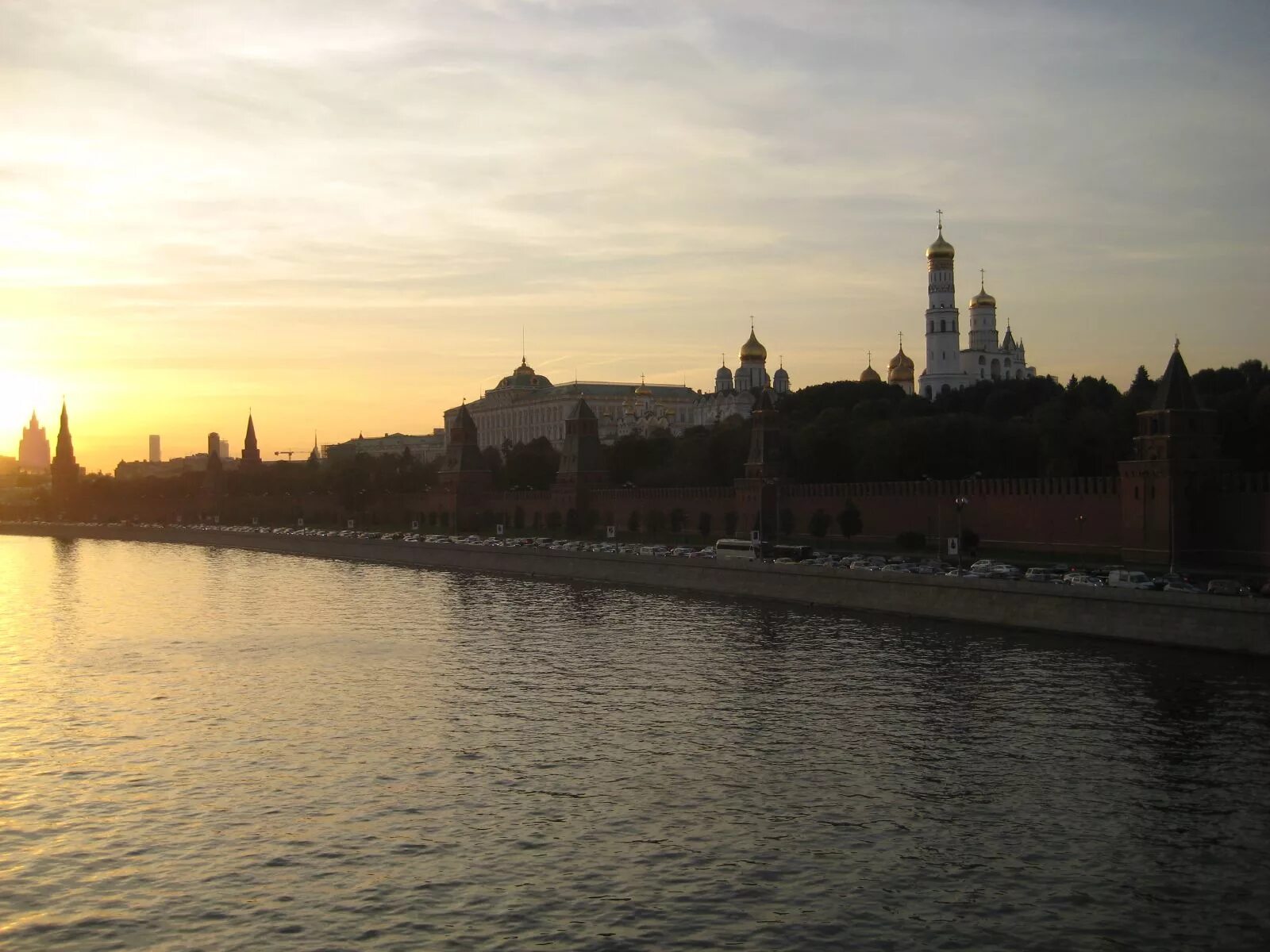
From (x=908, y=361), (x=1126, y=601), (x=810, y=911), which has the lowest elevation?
(x=810, y=911)

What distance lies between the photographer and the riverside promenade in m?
24.1

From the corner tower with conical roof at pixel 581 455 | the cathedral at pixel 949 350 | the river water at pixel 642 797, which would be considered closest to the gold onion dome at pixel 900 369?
the cathedral at pixel 949 350

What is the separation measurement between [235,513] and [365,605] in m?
69.0

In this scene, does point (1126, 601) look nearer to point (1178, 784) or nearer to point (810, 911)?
point (1178, 784)

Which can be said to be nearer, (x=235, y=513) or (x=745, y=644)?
(x=745, y=644)

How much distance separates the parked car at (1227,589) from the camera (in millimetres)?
26297

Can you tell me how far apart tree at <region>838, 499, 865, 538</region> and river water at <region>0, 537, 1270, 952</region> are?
18.6 metres

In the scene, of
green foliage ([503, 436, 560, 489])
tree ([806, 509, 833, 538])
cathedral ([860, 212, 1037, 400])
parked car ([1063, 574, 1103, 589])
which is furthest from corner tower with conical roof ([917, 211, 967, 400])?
parked car ([1063, 574, 1103, 589])

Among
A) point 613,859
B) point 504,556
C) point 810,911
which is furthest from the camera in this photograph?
point 504,556

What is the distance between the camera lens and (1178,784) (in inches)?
612

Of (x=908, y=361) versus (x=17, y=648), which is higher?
(x=908, y=361)

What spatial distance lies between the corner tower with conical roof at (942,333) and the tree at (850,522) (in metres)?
50.7

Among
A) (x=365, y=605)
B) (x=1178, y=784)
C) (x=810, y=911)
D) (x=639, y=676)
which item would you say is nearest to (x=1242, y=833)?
(x=1178, y=784)

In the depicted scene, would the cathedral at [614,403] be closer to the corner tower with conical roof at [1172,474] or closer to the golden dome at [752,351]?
the golden dome at [752,351]
